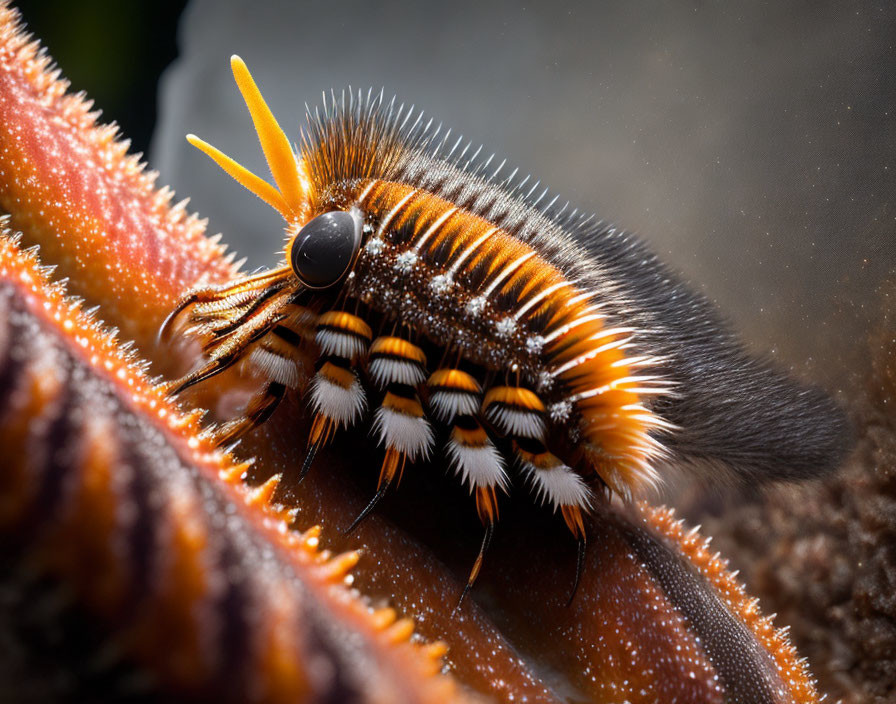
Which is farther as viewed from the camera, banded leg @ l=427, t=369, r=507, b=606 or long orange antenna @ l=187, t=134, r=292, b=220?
long orange antenna @ l=187, t=134, r=292, b=220

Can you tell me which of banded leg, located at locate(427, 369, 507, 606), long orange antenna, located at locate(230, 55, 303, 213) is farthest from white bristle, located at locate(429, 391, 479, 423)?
long orange antenna, located at locate(230, 55, 303, 213)

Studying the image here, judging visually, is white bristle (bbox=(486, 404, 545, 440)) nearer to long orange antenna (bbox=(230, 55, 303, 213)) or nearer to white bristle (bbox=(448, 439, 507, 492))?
white bristle (bbox=(448, 439, 507, 492))

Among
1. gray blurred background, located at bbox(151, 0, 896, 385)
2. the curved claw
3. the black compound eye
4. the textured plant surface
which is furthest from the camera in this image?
gray blurred background, located at bbox(151, 0, 896, 385)

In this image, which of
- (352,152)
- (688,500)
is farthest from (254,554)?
(688,500)

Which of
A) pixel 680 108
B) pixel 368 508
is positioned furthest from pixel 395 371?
pixel 680 108

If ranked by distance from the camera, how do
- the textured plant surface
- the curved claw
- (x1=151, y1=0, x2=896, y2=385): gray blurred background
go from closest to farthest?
the textured plant surface
the curved claw
(x1=151, y1=0, x2=896, y2=385): gray blurred background

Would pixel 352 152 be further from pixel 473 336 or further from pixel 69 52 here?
pixel 69 52
